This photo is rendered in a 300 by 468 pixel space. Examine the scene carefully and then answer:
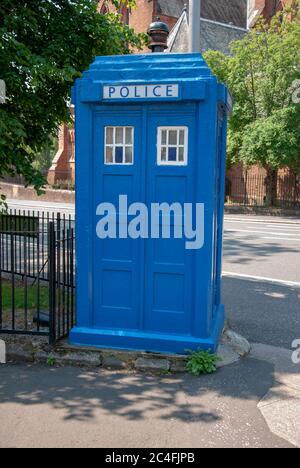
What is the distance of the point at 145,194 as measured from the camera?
476cm

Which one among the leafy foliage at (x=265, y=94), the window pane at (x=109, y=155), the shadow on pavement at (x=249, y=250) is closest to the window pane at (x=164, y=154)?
the window pane at (x=109, y=155)

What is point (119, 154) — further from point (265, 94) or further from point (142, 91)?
point (265, 94)

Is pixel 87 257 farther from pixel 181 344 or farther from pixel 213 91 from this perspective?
pixel 213 91

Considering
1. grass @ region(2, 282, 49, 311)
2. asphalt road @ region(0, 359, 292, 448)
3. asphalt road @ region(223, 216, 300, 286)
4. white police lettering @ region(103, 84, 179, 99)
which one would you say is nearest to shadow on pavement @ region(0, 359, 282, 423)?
asphalt road @ region(0, 359, 292, 448)

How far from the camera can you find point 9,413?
3.77 meters

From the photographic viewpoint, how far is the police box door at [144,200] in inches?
184

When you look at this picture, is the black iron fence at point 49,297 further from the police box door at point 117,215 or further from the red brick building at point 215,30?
the red brick building at point 215,30

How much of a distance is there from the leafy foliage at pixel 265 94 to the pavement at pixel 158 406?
1983 centimetres

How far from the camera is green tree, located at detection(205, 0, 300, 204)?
2392cm

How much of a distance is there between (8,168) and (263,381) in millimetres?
5251

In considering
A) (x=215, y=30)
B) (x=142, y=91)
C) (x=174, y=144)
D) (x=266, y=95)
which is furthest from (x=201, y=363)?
(x=215, y=30)

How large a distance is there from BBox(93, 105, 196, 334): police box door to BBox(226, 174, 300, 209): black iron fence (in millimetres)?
24589
